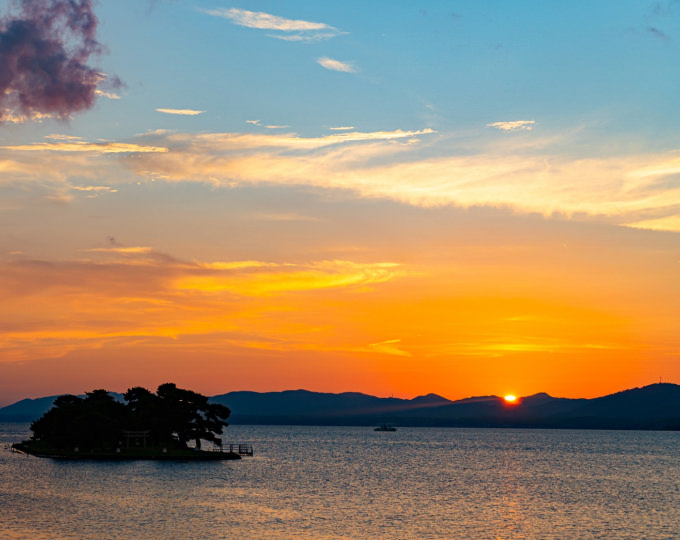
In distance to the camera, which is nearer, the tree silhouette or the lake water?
the lake water

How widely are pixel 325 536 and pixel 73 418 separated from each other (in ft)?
273

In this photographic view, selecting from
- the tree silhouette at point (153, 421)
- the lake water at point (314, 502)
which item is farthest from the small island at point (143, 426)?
the lake water at point (314, 502)

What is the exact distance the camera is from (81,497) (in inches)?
3479

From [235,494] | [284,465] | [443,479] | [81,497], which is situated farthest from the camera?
[284,465]

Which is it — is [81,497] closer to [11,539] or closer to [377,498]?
[11,539]

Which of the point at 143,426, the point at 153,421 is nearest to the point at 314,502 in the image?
the point at 153,421

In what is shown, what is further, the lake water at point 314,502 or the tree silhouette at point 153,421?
the tree silhouette at point 153,421

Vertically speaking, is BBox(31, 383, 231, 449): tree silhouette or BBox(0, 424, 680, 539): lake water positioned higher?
BBox(31, 383, 231, 449): tree silhouette

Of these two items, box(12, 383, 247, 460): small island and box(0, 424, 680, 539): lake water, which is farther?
box(12, 383, 247, 460): small island

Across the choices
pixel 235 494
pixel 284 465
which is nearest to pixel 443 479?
pixel 284 465

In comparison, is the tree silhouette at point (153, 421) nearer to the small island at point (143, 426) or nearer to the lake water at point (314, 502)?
the small island at point (143, 426)

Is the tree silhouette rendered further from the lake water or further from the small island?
the lake water

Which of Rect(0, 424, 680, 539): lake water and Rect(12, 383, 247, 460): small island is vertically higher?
Rect(12, 383, 247, 460): small island

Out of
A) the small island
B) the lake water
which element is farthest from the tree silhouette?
the lake water
